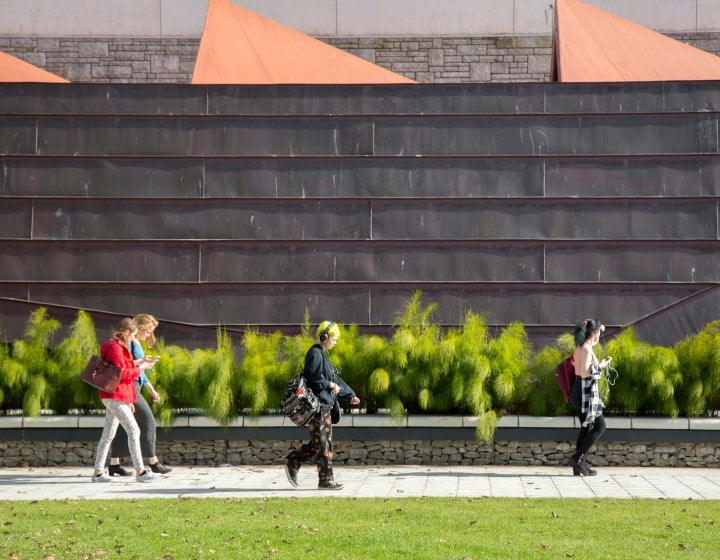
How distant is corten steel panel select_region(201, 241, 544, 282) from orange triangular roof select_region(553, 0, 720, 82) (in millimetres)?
3183

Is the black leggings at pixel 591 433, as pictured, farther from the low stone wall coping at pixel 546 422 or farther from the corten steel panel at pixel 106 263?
the corten steel panel at pixel 106 263

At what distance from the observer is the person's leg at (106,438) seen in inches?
387

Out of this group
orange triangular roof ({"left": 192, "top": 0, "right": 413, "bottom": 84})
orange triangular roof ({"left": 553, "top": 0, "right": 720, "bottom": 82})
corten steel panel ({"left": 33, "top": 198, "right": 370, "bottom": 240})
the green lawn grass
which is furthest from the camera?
orange triangular roof ({"left": 553, "top": 0, "right": 720, "bottom": 82})

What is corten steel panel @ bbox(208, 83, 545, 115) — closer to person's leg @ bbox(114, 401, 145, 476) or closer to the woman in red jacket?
the woman in red jacket

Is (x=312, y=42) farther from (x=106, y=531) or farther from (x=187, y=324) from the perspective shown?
(x=106, y=531)

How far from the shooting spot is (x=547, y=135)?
1541 centimetres

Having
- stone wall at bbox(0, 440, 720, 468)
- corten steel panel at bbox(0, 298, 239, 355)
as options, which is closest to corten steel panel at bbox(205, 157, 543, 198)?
corten steel panel at bbox(0, 298, 239, 355)

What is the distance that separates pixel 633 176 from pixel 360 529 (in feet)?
31.8

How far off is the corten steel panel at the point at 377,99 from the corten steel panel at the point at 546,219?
1.35 metres

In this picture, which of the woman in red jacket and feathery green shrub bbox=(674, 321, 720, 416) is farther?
feathery green shrub bbox=(674, 321, 720, 416)

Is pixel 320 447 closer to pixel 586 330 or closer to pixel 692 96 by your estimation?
pixel 586 330

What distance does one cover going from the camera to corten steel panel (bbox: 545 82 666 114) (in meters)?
15.4

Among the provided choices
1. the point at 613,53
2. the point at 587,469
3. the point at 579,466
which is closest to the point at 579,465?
the point at 579,466

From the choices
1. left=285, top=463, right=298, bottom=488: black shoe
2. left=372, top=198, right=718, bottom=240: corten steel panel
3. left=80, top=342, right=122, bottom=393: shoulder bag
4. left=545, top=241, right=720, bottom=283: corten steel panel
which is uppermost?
left=372, top=198, right=718, bottom=240: corten steel panel
